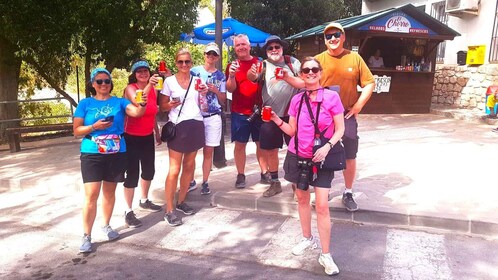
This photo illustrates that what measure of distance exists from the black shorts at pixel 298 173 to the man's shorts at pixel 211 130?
1.60 metres

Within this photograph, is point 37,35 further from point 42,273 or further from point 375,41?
point 375,41

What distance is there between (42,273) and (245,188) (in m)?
2.62

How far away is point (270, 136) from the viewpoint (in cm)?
482

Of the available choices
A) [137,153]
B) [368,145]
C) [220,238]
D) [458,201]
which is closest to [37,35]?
[137,153]

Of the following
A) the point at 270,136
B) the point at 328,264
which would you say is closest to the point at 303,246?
the point at 328,264

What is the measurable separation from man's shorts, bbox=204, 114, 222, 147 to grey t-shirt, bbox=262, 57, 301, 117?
74 cm

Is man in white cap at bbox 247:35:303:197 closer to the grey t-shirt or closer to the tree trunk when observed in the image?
the grey t-shirt

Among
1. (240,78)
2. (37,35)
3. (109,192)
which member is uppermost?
(37,35)

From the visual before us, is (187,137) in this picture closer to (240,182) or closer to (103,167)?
(103,167)

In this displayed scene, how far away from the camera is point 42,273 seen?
3580 mm

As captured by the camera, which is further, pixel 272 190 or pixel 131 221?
pixel 272 190

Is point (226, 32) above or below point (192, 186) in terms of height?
above

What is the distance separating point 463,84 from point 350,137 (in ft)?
32.8

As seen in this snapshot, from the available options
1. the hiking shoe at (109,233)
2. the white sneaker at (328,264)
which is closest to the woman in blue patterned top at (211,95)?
the hiking shoe at (109,233)
